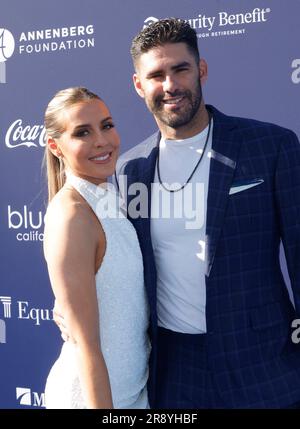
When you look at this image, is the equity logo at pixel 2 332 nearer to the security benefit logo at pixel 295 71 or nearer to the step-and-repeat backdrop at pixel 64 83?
the step-and-repeat backdrop at pixel 64 83

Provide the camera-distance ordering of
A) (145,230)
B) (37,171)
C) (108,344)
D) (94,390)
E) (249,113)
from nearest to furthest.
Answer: (94,390), (108,344), (145,230), (249,113), (37,171)

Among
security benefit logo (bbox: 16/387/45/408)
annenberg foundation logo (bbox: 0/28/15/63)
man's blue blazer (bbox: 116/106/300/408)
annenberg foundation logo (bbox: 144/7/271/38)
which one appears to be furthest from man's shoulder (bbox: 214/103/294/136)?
security benefit logo (bbox: 16/387/45/408)

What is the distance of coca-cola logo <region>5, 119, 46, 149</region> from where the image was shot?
9.52ft

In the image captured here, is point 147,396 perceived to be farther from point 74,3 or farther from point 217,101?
point 74,3

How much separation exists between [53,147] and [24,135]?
1216mm

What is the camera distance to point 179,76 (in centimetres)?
186

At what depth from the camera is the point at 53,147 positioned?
A: 5.87 ft

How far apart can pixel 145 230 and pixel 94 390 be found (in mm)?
519

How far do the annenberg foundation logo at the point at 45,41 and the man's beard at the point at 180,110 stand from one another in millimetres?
979

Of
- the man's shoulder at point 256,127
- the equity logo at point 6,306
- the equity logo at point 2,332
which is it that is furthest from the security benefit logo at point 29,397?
the man's shoulder at point 256,127

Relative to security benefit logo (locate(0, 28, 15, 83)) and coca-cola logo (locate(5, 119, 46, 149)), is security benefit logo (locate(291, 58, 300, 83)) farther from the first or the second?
security benefit logo (locate(0, 28, 15, 83))

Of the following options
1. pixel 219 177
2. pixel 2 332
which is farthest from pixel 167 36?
pixel 2 332

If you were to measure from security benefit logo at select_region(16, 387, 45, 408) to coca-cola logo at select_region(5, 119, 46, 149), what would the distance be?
127 centimetres
